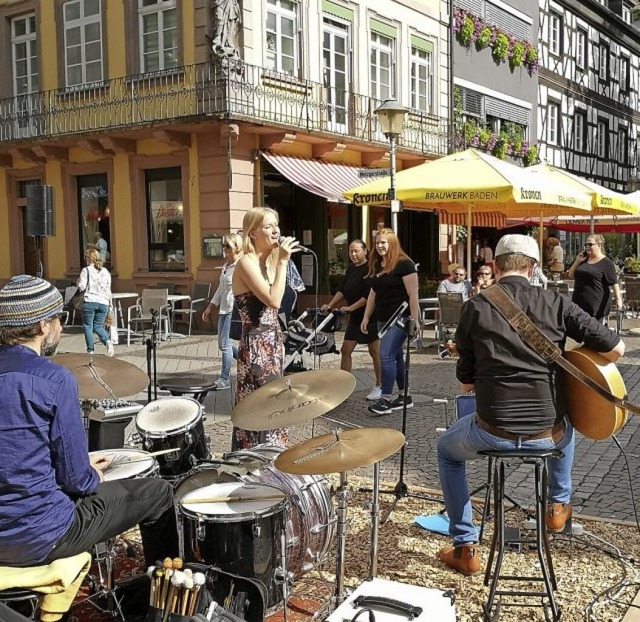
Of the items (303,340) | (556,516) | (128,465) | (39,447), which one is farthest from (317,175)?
(39,447)

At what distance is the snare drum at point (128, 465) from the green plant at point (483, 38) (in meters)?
20.1

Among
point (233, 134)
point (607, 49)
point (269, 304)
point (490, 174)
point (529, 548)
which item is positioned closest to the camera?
Result: point (529, 548)

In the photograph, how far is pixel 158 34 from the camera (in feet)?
52.0

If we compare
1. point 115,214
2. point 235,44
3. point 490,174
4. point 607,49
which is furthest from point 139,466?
point 607,49

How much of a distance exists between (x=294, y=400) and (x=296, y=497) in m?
0.43

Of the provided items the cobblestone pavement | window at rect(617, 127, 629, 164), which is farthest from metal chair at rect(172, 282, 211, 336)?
window at rect(617, 127, 629, 164)

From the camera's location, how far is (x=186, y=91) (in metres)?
14.9

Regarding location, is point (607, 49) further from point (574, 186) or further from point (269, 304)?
point (269, 304)

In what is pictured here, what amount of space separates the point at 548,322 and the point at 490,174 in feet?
21.7

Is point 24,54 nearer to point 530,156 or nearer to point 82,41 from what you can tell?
point 82,41

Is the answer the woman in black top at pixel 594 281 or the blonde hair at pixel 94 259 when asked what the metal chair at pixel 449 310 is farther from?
the blonde hair at pixel 94 259

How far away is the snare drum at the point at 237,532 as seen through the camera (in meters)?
3.28

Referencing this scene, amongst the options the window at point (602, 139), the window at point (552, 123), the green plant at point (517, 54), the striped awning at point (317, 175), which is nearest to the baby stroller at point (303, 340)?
the striped awning at point (317, 175)

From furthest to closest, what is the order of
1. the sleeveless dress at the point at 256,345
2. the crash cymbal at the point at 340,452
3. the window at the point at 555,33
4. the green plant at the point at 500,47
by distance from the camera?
the window at the point at 555,33 < the green plant at the point at 500,47 < the sleeveless dress at the point at 256,345 < the crash cymbal at the point at 340,452
